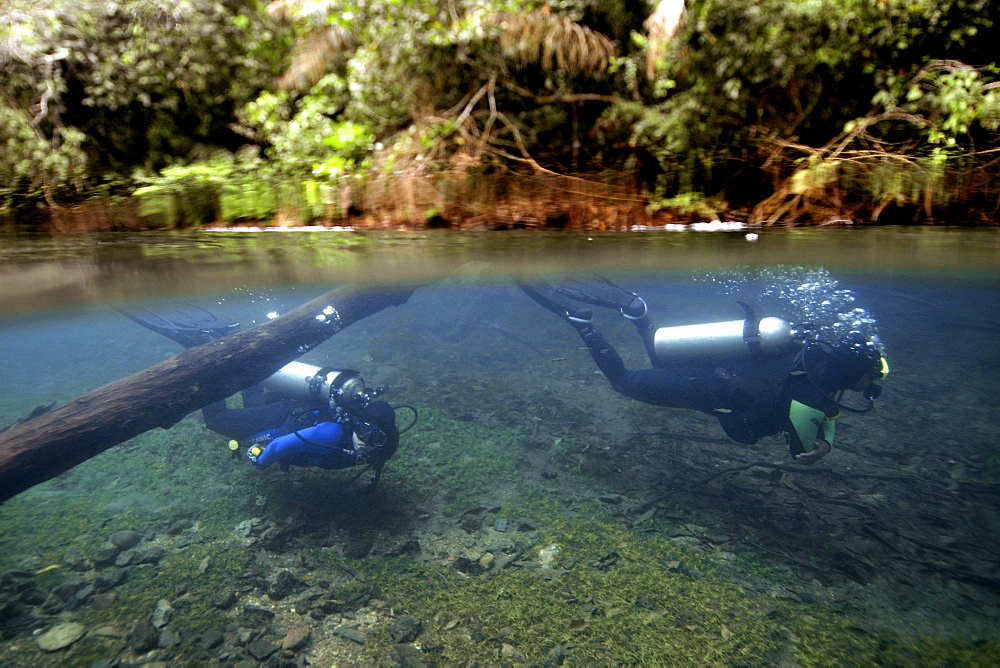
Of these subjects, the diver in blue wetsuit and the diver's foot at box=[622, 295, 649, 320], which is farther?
the diver's foot at box=[622, 295, 649, 320]

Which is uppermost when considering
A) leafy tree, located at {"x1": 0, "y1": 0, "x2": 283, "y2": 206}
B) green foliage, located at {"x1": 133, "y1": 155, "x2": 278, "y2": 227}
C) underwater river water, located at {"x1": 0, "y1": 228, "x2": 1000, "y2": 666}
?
leafy tree, located at {"x1": 0, "y1": 0, "x2": 283, "y2": 206}

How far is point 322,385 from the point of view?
5.92 metres

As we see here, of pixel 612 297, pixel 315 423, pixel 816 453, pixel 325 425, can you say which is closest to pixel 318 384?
pixel 315 423

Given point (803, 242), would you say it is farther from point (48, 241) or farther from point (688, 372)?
point (48, 241)

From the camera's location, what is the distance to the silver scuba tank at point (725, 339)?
6746mm

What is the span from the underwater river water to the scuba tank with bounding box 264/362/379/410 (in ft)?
3.12

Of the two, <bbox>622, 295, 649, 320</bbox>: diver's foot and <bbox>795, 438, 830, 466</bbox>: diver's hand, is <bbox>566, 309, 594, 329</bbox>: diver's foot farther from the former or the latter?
<bbox>795, 438, 830, 466</bbox>: diver's hand

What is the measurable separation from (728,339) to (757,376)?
0.65 m

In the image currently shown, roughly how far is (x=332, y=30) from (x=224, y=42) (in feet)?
5.86

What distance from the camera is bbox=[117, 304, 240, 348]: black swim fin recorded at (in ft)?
25.4

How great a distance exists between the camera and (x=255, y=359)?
5.62 metres

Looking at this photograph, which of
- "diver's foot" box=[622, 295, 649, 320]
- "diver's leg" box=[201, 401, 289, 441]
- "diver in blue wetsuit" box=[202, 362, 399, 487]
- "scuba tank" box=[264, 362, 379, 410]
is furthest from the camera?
"diver's foot" box=[622, 295, 649, 320]

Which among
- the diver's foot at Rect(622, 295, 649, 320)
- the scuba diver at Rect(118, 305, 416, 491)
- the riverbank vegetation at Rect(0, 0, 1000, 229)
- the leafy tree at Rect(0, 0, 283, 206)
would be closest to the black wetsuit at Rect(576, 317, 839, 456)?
the riverbank vegetation at Rect(0, 0, 1000, 229)

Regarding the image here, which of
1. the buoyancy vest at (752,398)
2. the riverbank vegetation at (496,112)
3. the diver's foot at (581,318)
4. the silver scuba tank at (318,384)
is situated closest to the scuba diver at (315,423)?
the silver scuba tank at (318,384)
